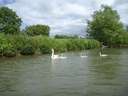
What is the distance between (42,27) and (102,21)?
36.6m

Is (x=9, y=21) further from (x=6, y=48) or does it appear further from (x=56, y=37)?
(x=6, y=48)

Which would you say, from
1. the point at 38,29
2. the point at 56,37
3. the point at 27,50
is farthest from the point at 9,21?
the point at 27,50

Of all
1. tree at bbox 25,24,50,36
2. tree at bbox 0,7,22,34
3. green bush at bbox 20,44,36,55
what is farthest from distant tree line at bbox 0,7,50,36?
green bush at bbox 20,44,36,55

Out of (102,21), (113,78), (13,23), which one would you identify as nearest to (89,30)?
(102,21)

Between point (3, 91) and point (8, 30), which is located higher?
point (8, 30)

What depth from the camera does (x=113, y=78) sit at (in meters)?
26.2

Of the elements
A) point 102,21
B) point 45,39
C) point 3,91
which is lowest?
point 3,91

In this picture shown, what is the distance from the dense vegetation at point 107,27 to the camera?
117 m

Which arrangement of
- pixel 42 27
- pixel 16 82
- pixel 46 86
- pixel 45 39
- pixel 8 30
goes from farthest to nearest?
pixel 42 27
pixel 8 30
pixel 45 39
pixel 16 82
pixel 46 86

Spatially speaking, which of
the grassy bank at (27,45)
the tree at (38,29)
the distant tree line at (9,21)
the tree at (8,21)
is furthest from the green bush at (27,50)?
the tree at (38,29)

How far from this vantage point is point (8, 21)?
106 meters

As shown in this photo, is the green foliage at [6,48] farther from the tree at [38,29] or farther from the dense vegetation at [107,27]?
the tree at [38,29]

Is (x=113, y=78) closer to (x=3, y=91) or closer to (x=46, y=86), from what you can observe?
(x=46, y=86)

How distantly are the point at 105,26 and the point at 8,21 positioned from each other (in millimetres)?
32217
